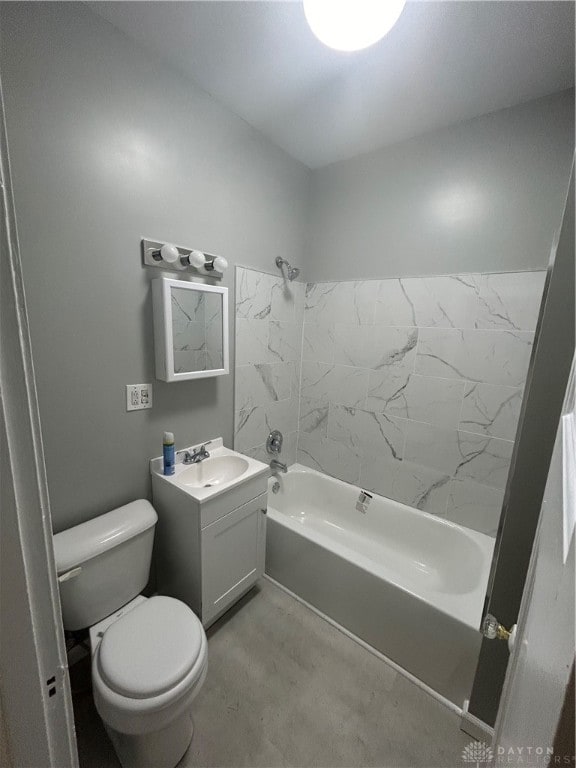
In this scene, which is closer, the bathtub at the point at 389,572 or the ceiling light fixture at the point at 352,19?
the ceiling light fixture at the point at 352,19

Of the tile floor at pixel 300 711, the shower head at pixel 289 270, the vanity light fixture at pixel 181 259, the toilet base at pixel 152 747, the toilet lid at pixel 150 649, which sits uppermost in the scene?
the shower head at pixel 289 270

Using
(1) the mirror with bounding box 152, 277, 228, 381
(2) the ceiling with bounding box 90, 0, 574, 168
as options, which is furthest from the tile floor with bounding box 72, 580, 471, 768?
(2) the ceiling with bounding box 90, 0, 574, 168

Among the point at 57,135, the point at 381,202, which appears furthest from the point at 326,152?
the point at 57,135

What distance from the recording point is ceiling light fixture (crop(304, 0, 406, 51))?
3.18 feet

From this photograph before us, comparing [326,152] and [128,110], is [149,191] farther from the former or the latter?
[326,152]

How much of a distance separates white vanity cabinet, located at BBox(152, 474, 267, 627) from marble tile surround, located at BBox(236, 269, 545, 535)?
557 millimetres

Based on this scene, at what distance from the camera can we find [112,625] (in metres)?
1.15

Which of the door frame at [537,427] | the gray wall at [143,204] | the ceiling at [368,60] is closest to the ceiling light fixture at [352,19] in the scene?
the ceiling at [368,60]

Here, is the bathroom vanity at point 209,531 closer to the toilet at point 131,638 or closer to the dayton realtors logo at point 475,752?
the toilet at point 131,638

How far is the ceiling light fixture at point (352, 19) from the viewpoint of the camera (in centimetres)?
97

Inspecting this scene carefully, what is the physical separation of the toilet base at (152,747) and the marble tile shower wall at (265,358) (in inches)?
49.6

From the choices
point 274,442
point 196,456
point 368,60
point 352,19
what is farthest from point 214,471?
point 368,60

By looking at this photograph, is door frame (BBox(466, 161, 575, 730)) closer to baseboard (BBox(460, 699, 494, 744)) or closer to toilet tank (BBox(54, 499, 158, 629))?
baseboard (BBox(460, 699, 494, 744))

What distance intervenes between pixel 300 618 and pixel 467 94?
2821 millimetres
